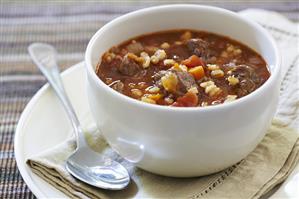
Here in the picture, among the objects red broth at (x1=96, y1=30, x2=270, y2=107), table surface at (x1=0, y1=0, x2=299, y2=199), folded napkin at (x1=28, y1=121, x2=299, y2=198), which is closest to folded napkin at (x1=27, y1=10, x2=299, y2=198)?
folded napkin at (x1=28, y1=121, x2=299, y2=198)

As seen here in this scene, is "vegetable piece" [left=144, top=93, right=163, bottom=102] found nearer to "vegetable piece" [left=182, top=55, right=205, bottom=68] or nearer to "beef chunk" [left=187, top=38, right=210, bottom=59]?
"vegetable piece" [left=182, top=55, right=205, bottom=68]

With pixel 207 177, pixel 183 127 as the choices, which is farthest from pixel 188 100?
pixel 207 177

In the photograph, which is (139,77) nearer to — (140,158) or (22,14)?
(140,158)

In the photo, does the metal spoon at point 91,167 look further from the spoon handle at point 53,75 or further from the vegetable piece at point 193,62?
the vegetable piece at point 193,62

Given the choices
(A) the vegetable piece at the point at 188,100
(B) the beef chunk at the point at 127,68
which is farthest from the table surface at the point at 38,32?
(A) the vegetable piece at the point at 188,100

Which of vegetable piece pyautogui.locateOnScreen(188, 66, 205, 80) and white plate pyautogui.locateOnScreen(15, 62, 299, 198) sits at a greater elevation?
vegetable piece pyautogui.locateOnScreen(188, 66, 205, 80)

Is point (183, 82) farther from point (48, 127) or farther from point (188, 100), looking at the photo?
point (48, 127)
